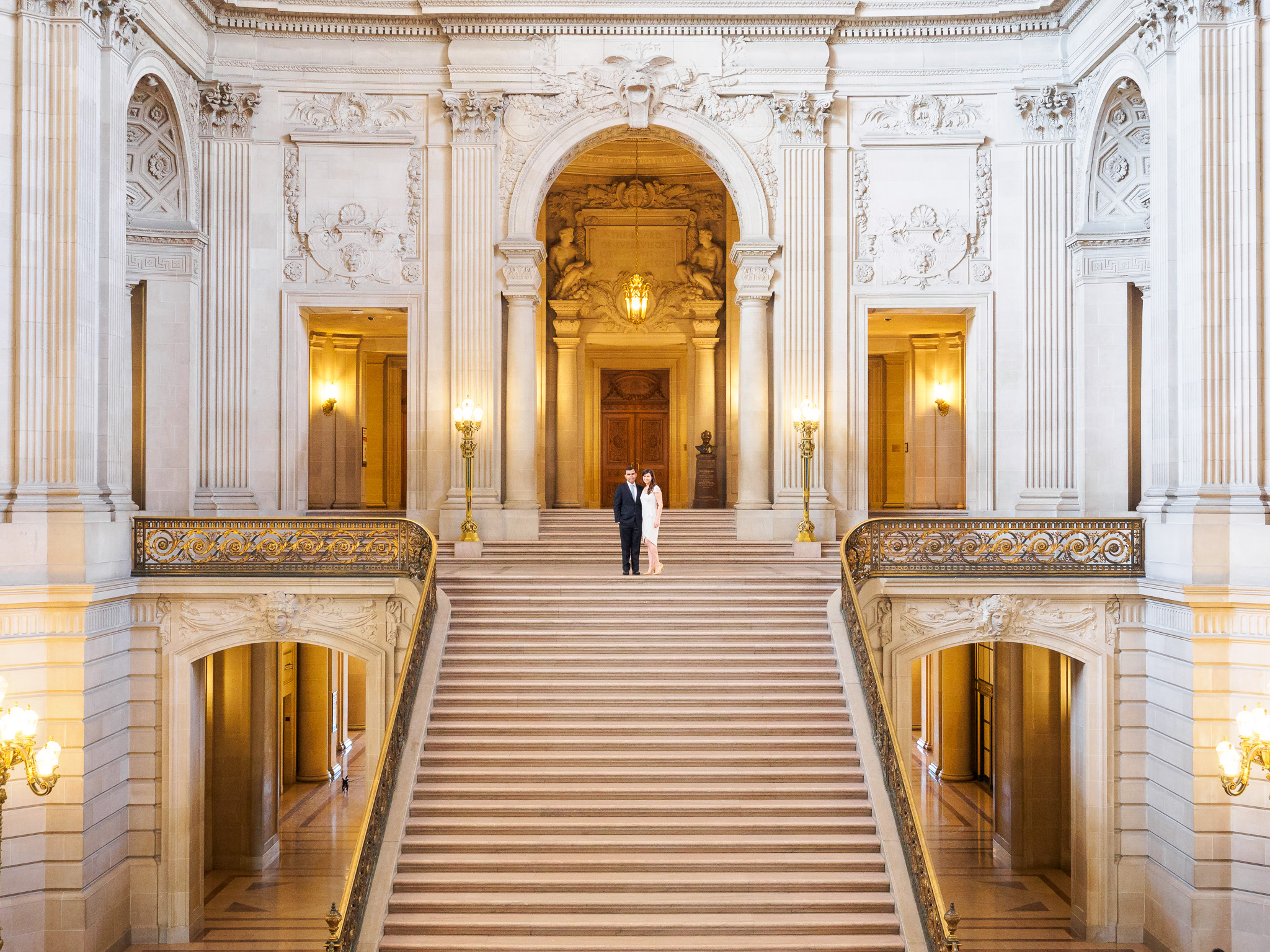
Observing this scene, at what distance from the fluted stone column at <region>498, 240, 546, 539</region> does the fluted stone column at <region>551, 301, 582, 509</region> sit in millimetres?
4180

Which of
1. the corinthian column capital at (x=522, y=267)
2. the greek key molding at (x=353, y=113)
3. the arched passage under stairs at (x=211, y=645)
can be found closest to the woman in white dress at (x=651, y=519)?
the arched passage under stairs at (x=211, y=645)

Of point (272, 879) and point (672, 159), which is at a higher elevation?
point (672, 159)

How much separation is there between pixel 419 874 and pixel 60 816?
4163 mm

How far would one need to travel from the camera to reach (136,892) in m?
12.1

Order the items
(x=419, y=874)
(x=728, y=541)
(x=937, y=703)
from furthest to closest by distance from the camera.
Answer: (x=937, y=703) → (x=728, y=541) → (x=419, y=874)

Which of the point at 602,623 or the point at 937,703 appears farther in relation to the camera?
the point at 937,703

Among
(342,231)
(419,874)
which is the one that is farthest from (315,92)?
(419,874)

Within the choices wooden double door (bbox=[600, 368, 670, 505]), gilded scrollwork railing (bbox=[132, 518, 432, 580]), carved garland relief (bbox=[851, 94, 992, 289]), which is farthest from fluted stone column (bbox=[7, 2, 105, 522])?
wooden double door (bbox=[600, 368, 670, 505])

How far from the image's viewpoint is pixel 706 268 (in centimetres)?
2111

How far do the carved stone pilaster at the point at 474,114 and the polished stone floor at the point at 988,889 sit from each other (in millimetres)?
10962

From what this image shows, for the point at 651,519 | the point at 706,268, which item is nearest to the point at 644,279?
the point at 706,268

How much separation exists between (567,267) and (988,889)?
13198 millimetres

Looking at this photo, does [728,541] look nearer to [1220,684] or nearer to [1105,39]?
[1220,684]

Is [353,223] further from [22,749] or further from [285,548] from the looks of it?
[22,749]
